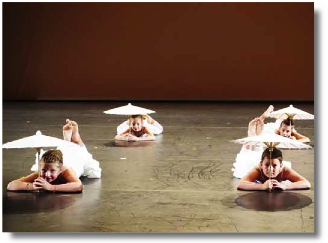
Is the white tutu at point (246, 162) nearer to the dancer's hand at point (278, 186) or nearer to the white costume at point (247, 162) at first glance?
the white costume at point (247, 162)

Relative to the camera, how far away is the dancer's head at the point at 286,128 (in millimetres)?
6185

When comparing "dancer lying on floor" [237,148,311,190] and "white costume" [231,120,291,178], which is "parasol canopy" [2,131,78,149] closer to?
"dancer lying on floor" [237,148,311,190]

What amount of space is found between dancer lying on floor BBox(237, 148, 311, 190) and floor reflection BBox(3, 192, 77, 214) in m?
1.16

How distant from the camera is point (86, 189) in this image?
4.50m

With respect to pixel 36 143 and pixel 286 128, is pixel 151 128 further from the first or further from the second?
pixel 36 143

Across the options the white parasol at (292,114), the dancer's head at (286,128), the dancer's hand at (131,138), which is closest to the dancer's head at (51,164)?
the dancer's hand at (131,138)

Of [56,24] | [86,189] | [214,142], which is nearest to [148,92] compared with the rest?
[56,24]

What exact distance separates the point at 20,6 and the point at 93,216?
340 inches

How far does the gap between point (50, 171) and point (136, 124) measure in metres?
2.57

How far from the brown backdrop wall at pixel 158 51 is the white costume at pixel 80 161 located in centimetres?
Answer: 682

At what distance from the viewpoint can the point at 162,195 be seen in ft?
14.2

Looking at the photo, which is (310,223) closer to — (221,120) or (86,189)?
(86,189)

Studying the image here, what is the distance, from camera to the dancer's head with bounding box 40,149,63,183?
165 inches

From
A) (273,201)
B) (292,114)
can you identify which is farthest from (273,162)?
(292,114)
